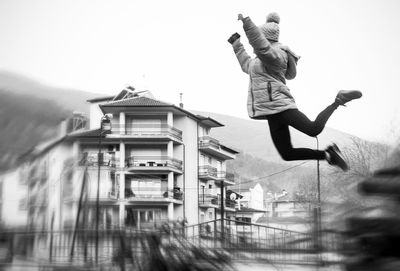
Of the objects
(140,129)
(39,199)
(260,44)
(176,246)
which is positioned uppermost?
(140,129)

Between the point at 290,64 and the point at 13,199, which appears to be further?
the point at 290,64

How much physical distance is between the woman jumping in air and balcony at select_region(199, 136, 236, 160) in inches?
25.6

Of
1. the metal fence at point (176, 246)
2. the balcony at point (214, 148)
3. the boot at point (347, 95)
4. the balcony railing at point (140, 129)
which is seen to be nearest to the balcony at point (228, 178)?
the balcony at point (214, 148)

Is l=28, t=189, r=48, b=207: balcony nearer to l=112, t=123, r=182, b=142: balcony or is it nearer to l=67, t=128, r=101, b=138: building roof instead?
l=67, t=128, r=101, b=138: building roof

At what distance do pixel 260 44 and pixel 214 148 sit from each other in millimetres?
1056

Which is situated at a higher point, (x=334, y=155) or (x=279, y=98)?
(x=279, y=98)

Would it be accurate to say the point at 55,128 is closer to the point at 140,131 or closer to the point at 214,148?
the point at 214,148

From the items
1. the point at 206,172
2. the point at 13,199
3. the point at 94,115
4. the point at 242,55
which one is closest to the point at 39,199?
the point at 13,199

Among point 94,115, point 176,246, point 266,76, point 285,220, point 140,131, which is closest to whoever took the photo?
point 176,246

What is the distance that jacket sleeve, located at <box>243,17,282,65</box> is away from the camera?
2311mm

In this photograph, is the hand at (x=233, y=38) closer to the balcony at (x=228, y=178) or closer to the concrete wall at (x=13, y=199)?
the balcony at (x=228, y=178)

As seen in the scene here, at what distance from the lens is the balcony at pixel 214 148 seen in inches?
124

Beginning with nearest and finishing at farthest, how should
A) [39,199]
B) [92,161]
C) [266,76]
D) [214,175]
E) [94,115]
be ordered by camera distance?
[39,199]
[92,161]
[94,115]
[266,76]
[214,175]

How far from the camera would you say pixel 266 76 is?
2.43 meters
